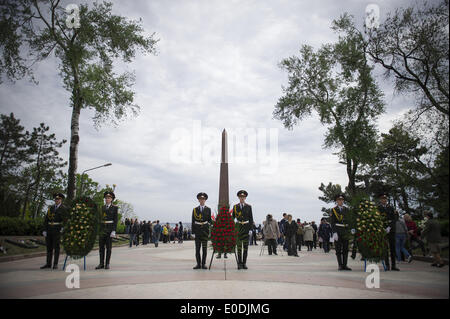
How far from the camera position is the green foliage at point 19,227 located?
16219 millimetres

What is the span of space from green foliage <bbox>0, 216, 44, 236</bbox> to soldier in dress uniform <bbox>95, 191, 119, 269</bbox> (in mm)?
10738

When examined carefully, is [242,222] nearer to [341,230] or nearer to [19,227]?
[341,230]

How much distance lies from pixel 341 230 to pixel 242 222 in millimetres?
2656

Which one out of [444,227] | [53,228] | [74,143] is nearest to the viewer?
[444,227]

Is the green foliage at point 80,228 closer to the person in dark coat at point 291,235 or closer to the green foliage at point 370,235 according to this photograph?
the green foliage at point 370,235

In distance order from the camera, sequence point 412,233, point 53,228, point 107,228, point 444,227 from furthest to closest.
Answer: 1. point 412,233
2. point 107,228
3. point 53,228
4. point 444,227

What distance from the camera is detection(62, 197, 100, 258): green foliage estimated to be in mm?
7508

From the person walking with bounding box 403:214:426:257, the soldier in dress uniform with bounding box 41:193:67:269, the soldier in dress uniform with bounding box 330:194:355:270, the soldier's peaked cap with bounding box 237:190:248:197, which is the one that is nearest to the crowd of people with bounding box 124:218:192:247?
the soldier in dress uniform with bounding box 41:193:67:269

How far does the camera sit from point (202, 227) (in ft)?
27.2

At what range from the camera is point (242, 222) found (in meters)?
8.55

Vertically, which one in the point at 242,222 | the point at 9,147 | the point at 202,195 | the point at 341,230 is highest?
the point at 9,147

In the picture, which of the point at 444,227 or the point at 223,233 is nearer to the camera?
the point at 444,227

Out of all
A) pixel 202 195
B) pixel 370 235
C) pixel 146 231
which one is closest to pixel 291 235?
pixel 202 195
